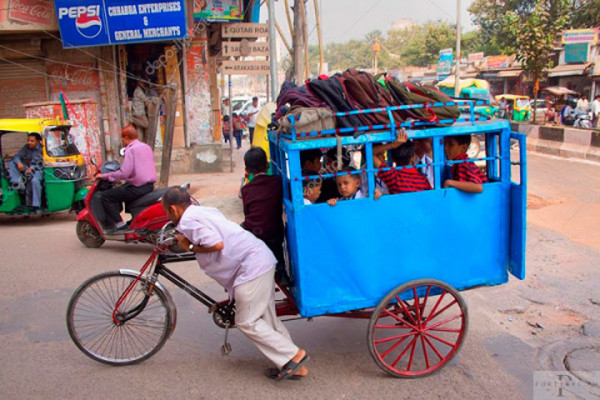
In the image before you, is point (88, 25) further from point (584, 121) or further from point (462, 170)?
point (584, 121)

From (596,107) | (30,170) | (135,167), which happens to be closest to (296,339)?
(135,167)

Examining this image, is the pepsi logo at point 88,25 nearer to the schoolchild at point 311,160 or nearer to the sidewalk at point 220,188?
the sidewalk at point 220,188

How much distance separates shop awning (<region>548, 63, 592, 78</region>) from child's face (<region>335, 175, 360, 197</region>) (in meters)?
26.7

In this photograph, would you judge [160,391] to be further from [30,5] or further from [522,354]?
[30,5]

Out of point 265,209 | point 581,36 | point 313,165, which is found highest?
point 581,36

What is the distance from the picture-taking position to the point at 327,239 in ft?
11.0

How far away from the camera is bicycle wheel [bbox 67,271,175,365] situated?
12.0 feet

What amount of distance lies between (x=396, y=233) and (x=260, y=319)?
3.31 ft

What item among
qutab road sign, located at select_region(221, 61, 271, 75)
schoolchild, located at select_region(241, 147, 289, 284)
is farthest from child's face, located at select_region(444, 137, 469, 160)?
qutab road sign, located at select_region(221, 61, 271, 75)

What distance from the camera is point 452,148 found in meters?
3.64

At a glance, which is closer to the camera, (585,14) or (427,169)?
(427,169)

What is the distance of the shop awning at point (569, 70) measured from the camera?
2619 cm

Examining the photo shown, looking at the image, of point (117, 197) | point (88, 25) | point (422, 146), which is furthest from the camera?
point (88, 25)

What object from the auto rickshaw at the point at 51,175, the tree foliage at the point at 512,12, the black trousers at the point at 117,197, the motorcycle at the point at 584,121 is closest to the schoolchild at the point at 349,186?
the black trousers at the point at 117,197
